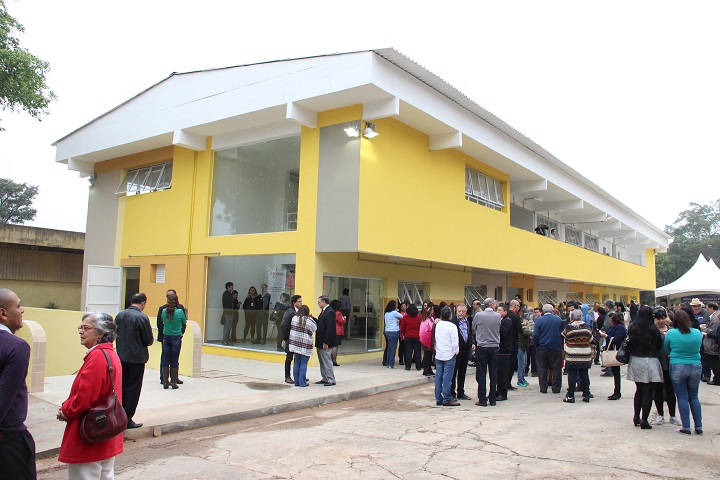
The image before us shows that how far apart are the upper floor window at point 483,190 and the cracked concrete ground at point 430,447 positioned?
423 inches

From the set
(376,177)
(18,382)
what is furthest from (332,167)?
(18,382)

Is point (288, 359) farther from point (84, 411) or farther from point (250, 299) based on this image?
point (84, 411)

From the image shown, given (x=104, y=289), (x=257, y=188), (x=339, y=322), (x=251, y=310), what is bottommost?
(x=339, y=322)

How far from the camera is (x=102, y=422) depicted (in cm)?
373

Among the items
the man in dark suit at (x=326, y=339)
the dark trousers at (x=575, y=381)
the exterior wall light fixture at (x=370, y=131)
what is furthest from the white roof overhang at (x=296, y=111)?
the dark trousers at (x=575, y=381)

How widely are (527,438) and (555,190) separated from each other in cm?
1882

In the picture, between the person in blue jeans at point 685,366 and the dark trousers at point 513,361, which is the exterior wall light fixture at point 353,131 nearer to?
the dark trousers at point 513,361

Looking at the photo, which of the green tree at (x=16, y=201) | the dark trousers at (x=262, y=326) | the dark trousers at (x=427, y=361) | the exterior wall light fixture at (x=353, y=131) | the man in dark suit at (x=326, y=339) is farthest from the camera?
the green tree at (x=16, y=201)

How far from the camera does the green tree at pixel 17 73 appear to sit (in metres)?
13.4

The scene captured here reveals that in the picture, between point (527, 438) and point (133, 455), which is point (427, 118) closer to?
point (527, 438)

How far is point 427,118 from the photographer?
1488cm

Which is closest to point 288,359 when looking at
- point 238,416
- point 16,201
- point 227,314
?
point 238,416

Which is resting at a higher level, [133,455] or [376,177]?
[376,177]

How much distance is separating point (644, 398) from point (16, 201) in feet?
186
